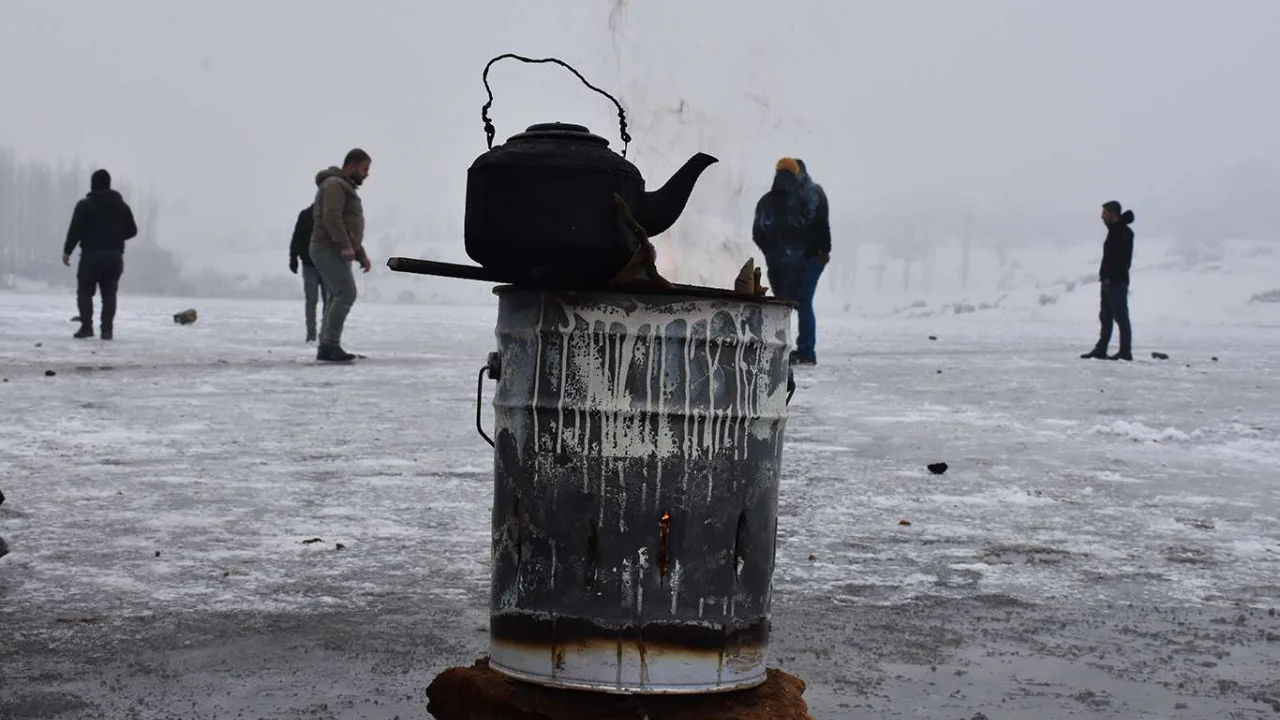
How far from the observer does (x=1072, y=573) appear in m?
4.77

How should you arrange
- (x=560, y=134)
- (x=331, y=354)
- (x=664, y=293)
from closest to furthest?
(x=664, y=293), (x=560, y=134), (x=331, y=354)

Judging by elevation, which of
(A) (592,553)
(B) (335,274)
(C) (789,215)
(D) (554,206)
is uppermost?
(C) (789,215)

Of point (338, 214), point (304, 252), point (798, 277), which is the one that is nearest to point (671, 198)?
point (338, 214)

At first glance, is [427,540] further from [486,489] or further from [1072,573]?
[1072,573]

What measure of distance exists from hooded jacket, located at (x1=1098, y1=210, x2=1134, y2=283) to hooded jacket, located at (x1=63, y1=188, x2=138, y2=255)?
1092 cm

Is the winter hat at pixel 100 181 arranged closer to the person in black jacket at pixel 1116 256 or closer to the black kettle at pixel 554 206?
the person in black jacket at pixel 1116 256

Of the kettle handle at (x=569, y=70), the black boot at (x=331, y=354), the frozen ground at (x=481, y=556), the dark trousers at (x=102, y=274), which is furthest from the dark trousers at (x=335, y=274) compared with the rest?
the kettle handle at (x=569, y=70)

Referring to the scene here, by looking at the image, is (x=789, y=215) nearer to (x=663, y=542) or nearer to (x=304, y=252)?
(x=304, y=252)

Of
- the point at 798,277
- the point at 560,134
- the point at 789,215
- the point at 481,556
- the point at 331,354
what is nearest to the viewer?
the point at 560,134

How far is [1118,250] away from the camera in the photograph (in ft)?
53.2

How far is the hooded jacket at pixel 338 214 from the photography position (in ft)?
41.2

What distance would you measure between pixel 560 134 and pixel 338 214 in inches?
398

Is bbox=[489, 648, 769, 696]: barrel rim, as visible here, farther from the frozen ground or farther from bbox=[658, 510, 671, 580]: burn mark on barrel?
the frozen ground

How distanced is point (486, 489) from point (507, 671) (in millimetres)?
3292
